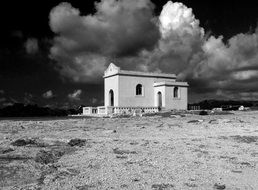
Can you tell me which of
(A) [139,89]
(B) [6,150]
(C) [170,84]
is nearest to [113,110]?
(A) [139,89]

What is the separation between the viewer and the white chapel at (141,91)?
4327 cm

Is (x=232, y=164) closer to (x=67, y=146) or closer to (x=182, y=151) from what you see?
(x=182, y=151)

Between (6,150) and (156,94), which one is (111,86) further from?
(6,150)

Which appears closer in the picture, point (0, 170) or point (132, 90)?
point (0, 170)

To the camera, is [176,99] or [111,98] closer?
[176,99]

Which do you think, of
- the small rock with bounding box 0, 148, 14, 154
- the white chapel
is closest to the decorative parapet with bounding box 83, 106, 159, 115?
the white chapel

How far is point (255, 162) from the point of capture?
799 cm

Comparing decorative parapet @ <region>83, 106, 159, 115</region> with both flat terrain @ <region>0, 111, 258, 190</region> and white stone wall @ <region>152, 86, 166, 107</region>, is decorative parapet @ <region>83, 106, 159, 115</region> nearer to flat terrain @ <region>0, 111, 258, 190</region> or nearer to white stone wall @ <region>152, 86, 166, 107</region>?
white stone wall @ <region>152, 86, 166, 107</region>

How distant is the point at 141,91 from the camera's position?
45781mm

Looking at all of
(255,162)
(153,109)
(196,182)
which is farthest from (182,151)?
(153,109)

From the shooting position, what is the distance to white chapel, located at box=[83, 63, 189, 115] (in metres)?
43.3

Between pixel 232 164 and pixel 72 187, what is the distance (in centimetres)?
433

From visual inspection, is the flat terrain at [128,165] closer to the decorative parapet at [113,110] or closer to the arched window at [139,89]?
the decorative parapet at [113,110]

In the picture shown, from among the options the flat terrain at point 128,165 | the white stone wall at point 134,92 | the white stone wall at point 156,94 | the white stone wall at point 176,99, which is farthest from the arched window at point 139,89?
the flat terrain at point 128,165
